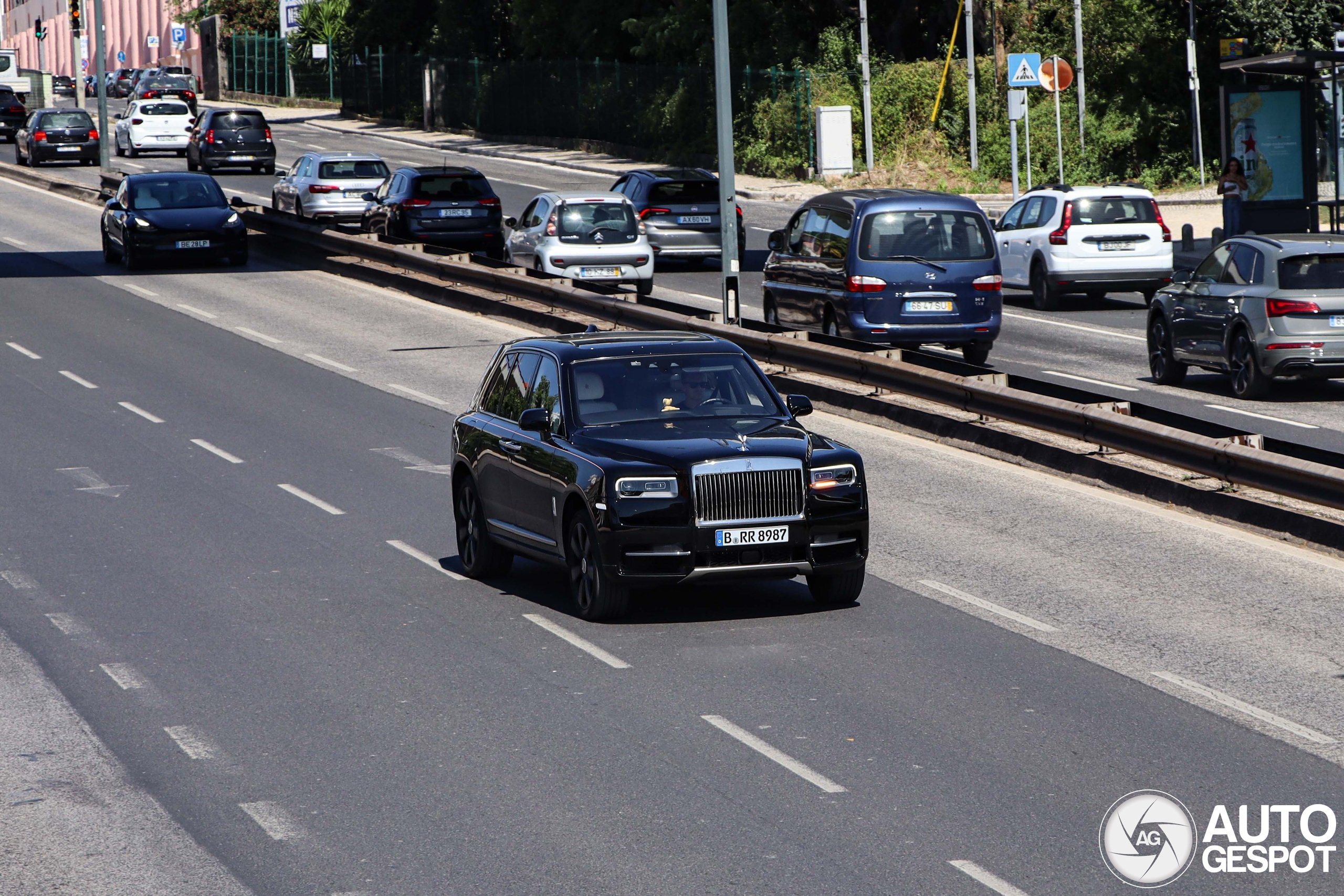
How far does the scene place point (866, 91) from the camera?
49.1m

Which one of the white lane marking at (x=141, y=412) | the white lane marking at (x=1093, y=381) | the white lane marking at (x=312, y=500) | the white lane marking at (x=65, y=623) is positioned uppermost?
the white lane marking at (x=141, y=412)

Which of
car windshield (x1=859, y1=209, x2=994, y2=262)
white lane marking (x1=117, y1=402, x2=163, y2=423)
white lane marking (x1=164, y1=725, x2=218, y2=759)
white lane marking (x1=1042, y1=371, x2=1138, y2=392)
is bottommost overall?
white lane marking (x1=164, y1=725, x2=218, y2=759)

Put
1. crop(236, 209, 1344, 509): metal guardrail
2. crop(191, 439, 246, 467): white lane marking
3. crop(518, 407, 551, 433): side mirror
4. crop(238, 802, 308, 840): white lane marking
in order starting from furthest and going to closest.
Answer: crop(191, 439, 246, 467): white lane marking, crop(236, 209, 1344, 509): metal guardrail, crop(518, 407, 551, 433): side mirror, crop(238, 802, 308, 840): white lane marking

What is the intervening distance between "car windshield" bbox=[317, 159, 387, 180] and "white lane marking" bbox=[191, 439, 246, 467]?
22.4 m

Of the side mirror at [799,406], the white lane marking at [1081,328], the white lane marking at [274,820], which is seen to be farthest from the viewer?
the white lane marking at [1081,328]

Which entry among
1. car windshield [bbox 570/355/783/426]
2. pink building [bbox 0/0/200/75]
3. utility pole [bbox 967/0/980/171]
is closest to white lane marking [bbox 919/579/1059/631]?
car windshield [bbox 570/355/783/426]

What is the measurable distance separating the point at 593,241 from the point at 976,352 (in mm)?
9059

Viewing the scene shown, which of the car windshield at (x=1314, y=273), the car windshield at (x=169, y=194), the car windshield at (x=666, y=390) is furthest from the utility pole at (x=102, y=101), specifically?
the car windshield at (x=666, y=390)

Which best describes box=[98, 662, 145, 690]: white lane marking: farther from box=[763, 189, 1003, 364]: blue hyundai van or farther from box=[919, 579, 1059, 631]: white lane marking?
box=[763, 189, 1003, 364]: blue hyundai van

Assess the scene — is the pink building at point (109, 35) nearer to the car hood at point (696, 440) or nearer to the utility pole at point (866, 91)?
the utility pole at point (866, 91)

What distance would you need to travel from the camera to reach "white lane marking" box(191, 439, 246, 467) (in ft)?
57.2

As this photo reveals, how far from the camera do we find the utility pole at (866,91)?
49.0 metres

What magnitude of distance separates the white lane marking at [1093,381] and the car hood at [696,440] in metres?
10.1

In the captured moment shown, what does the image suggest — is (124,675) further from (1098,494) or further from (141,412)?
(141,412)
